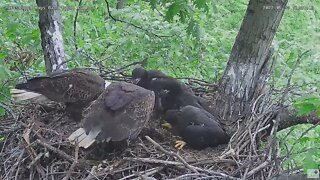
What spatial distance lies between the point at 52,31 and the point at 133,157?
182 centimetres

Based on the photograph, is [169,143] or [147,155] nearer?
[147,155]

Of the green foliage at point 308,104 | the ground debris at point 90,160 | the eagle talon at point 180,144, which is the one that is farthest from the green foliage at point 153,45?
the green foliage at point 308,104

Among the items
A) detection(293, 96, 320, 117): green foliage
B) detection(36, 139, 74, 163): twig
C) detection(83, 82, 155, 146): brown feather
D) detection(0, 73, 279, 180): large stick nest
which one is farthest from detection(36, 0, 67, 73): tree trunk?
detection(293, 96, 320, 117): green foliage

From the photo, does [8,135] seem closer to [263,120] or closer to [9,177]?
[9,177]

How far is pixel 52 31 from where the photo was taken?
5.95m

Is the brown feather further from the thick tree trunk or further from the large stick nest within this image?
the thick tree trunk

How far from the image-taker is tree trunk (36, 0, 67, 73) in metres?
5.92

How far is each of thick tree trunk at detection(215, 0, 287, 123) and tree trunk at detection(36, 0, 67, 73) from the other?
1.68 metres

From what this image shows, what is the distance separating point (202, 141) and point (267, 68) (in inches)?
43.4

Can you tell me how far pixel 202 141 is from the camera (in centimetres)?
527

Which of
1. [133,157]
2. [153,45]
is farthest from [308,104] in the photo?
[153,45]

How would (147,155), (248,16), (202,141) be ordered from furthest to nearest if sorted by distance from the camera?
(248,16) < (202,141) < (147,155)

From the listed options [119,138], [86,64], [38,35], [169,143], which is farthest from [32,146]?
[86,64]

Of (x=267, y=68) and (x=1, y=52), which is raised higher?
(x=267, y=68)
